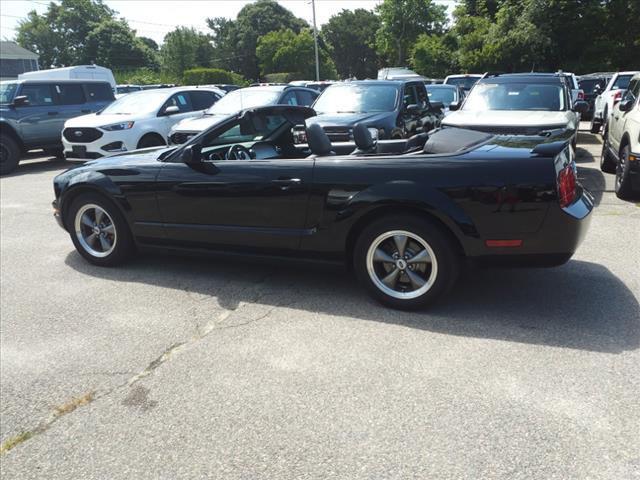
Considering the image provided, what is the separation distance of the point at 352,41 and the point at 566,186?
9325 centimetres

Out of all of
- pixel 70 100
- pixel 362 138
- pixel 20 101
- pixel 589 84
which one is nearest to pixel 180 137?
pixel 20 101

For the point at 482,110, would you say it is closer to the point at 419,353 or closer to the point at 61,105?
the point at 419,353

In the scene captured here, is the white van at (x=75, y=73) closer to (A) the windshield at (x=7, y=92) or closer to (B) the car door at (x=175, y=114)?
(A) the windshield at (x=7, y=92)

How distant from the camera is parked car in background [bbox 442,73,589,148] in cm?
761

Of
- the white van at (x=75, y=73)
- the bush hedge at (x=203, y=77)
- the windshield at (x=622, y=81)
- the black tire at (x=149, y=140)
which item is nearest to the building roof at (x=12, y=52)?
the bush hedge at (x=203, y=77)

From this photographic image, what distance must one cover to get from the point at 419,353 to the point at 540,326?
0.92m

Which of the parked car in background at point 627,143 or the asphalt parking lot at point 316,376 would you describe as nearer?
the asphalt parking lot at point 316,376

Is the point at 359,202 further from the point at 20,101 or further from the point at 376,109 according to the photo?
the point at 20,101

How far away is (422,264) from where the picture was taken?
389 centimetres

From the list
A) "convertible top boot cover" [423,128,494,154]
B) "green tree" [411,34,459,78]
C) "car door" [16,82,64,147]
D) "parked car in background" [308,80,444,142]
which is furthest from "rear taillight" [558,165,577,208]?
"green tree" [411,34,459,78]

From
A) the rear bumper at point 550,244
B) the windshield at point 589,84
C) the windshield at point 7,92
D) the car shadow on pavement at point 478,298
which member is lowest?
the car shadow on pavement at point 478,298

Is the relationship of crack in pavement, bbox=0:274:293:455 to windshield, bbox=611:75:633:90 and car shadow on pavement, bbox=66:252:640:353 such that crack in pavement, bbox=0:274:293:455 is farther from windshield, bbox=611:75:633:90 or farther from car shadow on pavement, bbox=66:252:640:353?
windshield, bbox=611:75:633:90

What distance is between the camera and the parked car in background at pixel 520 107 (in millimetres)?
7605

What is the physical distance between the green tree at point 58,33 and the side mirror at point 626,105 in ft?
282
